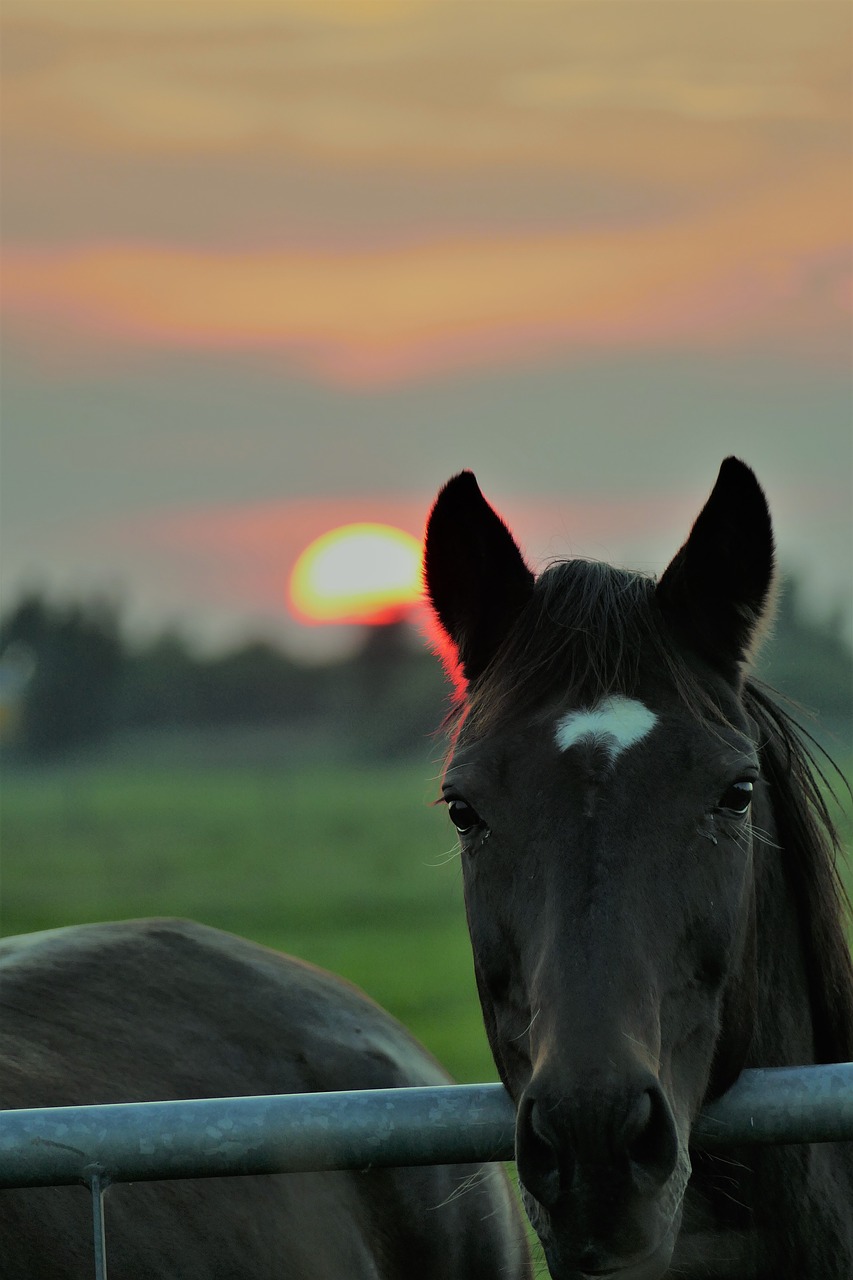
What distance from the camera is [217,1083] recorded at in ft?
11.8

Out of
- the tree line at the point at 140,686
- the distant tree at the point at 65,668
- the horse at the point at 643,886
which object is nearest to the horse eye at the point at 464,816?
the horse at the point at 643,886

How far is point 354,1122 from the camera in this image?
184 cm

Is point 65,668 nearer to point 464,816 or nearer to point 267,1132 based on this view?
point 464,816

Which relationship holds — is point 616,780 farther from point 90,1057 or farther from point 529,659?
point 90,1057

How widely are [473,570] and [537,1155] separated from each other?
1.17 m

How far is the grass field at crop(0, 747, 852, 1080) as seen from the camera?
19.1 meters

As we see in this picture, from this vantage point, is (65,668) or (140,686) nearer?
(65,668)

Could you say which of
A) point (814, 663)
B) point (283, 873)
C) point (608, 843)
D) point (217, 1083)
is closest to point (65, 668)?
point (283, 873)

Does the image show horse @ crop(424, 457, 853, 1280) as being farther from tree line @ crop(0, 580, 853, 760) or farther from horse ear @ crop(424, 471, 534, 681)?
tree line @ crop(0, 580, 853, 760)

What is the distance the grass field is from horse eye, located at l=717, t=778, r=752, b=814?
60 centimetres

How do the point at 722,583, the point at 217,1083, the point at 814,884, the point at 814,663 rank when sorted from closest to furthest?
the point at 722,583 → the point at 814,884 → the point at 217,1083 → the point at 814,663

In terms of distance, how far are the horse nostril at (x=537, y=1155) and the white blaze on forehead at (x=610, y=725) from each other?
59 cm

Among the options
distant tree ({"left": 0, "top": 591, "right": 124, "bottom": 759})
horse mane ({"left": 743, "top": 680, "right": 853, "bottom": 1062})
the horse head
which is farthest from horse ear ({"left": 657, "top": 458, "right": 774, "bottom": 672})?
distant tree ({"left": 0, "top": 591, "right": 124, "bottom": 759})

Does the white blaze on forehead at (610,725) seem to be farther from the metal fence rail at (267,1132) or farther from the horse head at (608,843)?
the metal fence rail at (267,1132)
